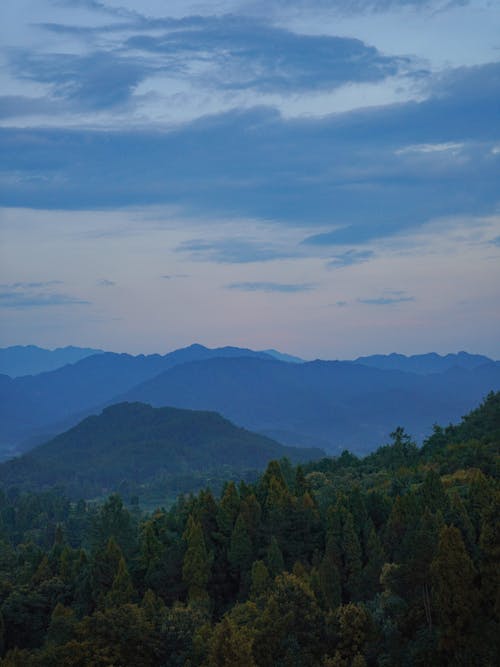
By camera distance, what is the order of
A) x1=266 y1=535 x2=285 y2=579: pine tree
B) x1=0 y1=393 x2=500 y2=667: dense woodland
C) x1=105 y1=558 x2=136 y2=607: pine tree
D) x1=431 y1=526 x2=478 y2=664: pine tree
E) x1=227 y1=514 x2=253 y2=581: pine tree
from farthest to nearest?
x1=227 y1=514 x2=253 y2=581: pine tree
x1=266 y1=535 x2=285 y2=579: pine tree
x1=105 y1=558 x2=136 y2=607: pine tree
x1=0 y1=393 x2=500 y2=667: dense woodland
x1=431 y1=526 x2=478 y2=664: pine tree

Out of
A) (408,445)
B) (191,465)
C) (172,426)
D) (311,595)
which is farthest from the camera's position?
(172,426)

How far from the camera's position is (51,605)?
35656 millimetres

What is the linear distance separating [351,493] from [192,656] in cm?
1572

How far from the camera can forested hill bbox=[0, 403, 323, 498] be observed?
154125 millimetres

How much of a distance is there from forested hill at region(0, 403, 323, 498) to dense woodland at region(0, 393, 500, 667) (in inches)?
4049

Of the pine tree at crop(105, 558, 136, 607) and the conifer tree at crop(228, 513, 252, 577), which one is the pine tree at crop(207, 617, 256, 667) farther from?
the conifer tree at crop(228, 513, 252, 577)

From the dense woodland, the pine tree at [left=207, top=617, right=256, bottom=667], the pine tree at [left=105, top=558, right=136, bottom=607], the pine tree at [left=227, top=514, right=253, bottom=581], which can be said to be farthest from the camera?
the pine tree at [left=227, top=514, right=253, bottom=581]

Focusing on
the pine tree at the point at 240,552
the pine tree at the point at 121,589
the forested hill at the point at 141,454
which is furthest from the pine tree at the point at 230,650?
the forested hill at the point at 141,454

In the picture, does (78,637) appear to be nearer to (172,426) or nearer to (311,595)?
(311,595)

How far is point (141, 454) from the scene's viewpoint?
569 feet

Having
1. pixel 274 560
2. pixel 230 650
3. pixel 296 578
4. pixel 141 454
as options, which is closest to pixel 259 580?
pixel 274 560

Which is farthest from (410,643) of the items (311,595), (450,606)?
(311,595)

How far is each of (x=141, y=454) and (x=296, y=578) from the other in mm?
151722

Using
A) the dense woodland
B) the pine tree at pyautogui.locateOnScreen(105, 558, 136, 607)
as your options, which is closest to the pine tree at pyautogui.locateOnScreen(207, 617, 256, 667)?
the dense woodland
